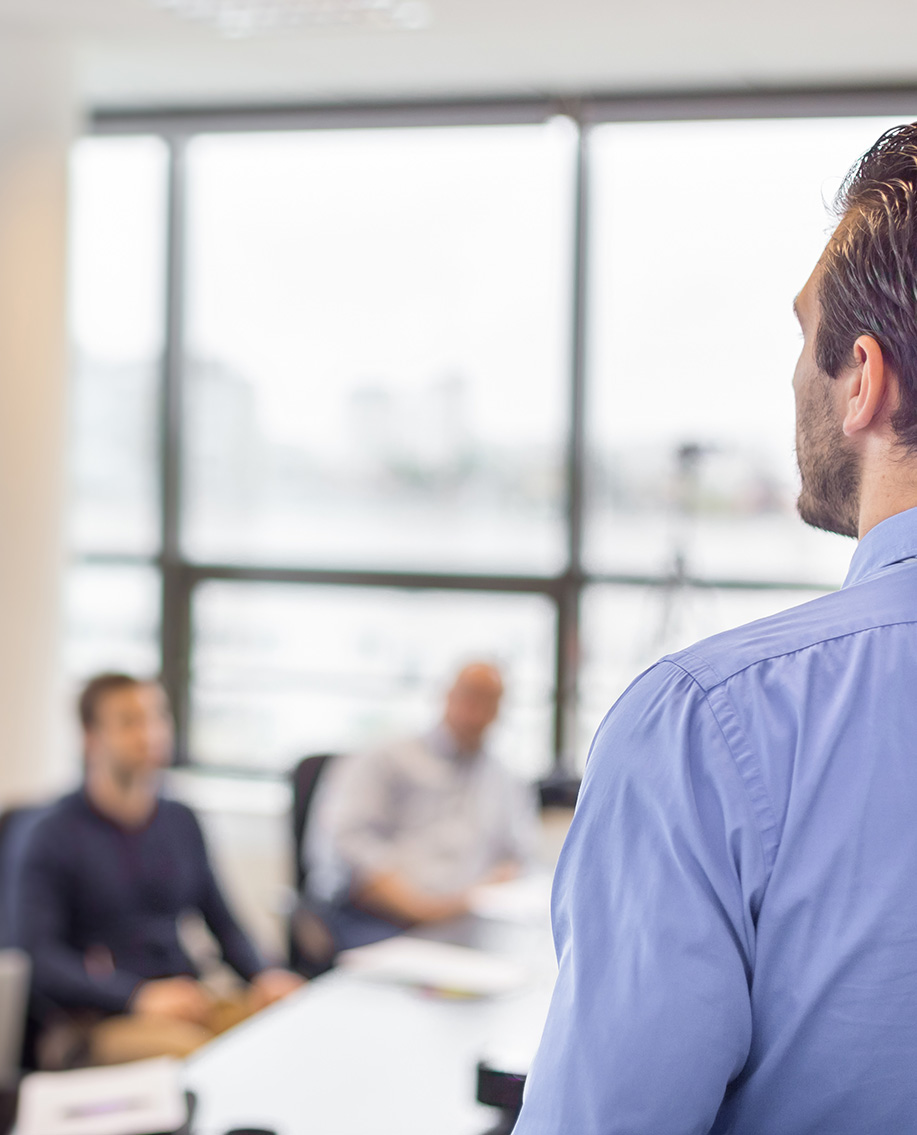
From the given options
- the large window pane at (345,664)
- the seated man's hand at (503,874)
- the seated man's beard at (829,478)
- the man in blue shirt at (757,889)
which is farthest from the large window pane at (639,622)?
the man in blue shirt at (757,889)

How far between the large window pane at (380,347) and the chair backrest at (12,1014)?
2286 millimetres

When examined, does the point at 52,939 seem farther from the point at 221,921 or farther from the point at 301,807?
the point at 301,807

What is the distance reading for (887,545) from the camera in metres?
0.82

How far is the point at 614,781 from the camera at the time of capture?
2.60ft

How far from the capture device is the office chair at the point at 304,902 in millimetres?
3400

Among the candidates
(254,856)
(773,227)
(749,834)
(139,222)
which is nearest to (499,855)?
(254,856)

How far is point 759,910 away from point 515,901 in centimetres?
244

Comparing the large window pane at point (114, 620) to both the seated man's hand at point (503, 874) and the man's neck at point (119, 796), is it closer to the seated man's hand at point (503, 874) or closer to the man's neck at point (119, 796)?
the man's neck at point (119, 796)

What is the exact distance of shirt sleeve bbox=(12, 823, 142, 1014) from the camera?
2.91 meters

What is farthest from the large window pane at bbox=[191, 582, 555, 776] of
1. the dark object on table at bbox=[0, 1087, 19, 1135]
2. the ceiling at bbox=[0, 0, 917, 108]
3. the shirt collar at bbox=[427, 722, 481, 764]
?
the dark object on table at bbox=[0, 1087, 19, 1135]

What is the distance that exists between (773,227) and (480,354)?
1126 mm

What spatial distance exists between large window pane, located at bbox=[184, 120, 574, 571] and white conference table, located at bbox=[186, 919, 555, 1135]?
2408mm

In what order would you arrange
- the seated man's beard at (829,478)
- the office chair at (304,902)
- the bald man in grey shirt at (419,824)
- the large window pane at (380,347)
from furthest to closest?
the large window pane at (380,347), the bald man in grey shirt at (419,824), the office chair at (304,902), the seated man's beard at (829,478)

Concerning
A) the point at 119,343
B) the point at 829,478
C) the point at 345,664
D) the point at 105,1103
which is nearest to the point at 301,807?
the point at 345,664
